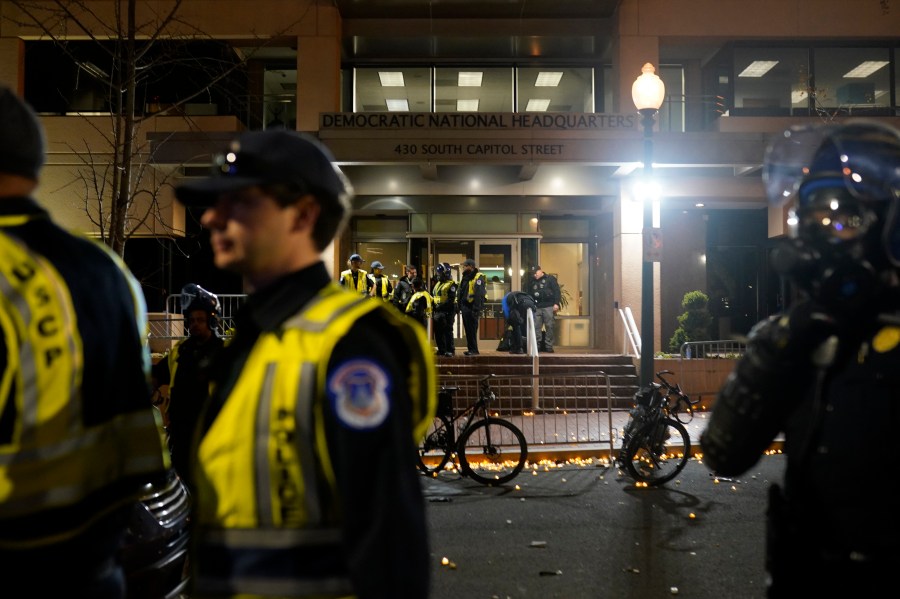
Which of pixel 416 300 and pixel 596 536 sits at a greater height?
pixel 416 300

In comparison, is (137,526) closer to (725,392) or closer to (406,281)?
(725,392)

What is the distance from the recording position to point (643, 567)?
18.4ft

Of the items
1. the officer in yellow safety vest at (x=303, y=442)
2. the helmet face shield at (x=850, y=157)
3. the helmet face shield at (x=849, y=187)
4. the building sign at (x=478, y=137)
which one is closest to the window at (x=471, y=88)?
the building sign at (x=478, y=137)

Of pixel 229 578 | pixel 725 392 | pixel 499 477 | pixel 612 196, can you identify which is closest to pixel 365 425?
pixel 229 578

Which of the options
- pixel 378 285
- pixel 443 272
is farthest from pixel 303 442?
pixel 378 285

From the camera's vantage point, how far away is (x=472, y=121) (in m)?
17.2

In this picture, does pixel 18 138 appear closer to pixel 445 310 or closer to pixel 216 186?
pixel 216 186

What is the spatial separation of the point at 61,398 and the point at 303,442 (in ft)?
2.33

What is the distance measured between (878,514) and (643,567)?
425cm

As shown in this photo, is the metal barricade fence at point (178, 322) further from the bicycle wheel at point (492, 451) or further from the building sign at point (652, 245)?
the building sign at point (652, 245)

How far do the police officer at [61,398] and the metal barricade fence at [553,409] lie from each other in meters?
8.84

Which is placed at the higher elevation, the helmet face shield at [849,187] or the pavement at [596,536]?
the helmet face shield at [849,187]

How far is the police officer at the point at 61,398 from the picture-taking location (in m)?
1.66

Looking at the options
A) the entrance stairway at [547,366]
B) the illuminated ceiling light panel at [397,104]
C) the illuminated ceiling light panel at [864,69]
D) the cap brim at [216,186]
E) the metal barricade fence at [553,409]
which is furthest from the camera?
the illuminated ceiling light panel at [397,104]
